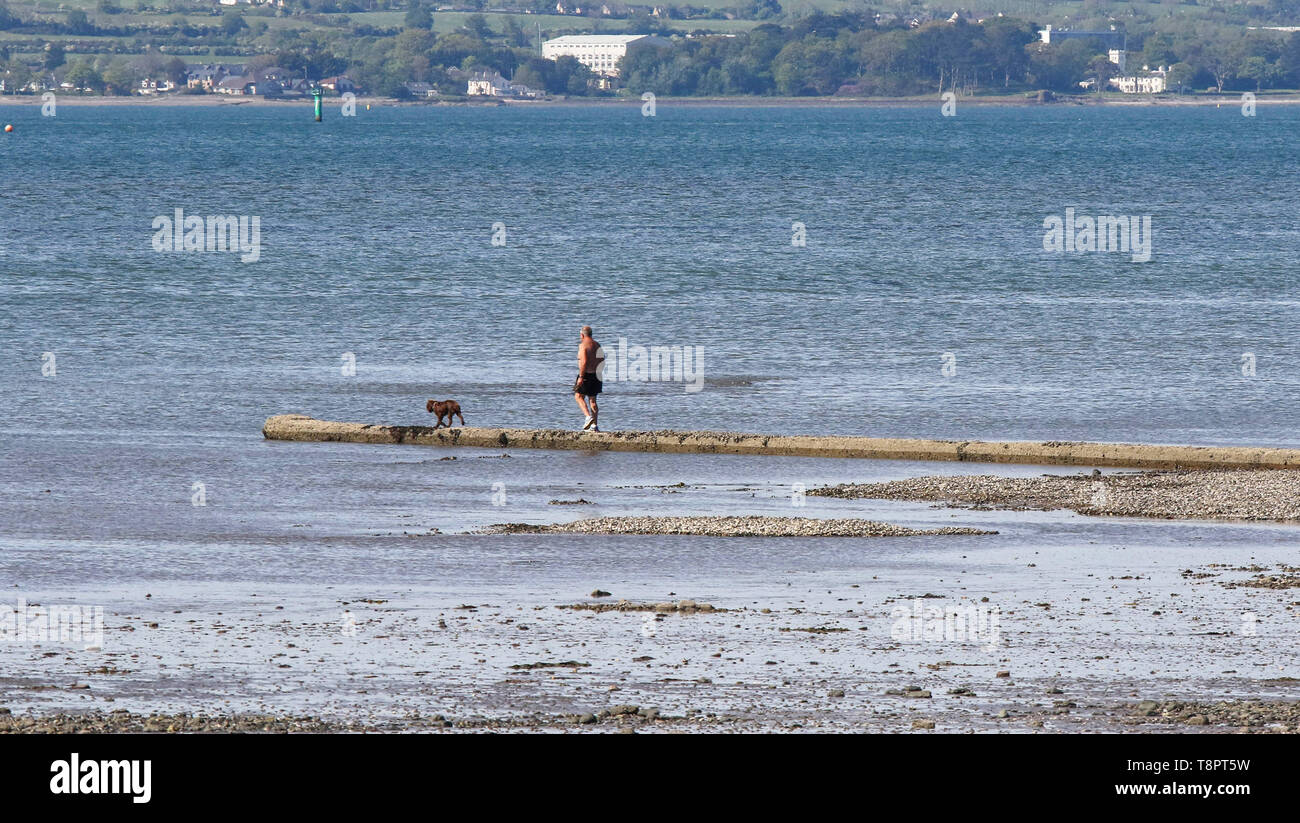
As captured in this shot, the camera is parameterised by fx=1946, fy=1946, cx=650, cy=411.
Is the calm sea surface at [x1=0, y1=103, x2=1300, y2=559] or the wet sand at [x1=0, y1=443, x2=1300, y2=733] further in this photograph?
the calm sea surface at [x1=0, y1=103, x2=1300, y2=559]

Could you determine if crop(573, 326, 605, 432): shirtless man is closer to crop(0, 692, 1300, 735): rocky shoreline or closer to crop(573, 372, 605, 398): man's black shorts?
crop(573, 372, 605, 398): man's black shorts

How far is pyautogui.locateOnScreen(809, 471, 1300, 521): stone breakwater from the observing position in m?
21.9

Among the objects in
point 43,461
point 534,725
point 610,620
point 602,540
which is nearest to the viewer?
point 534,725

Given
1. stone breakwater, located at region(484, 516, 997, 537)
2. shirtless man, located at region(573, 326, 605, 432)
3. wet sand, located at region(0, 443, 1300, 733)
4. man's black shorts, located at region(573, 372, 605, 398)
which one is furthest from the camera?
man's black shorts, located at region(573, 372, 605, 398)

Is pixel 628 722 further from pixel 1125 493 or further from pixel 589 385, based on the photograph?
pixel 589 385

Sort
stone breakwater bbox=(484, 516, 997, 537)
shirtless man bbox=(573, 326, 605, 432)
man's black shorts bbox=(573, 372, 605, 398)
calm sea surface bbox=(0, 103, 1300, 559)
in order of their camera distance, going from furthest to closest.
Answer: man's black shorts bbox=(573, 372, 605, 398)
shirtless man bbox=(573, 326, 605, 432)
calm sea surface bbox=(0, 103, 1300, 559)
stone breakwater bbox=(484, 516, 997, 537)

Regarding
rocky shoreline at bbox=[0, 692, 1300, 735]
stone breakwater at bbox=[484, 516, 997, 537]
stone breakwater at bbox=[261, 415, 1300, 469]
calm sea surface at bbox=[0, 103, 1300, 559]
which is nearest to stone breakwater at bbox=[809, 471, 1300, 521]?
stone breakwater at bbox=[261, 415, 1300, 469]

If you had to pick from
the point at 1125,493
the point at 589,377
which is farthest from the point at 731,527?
the point at 589,377

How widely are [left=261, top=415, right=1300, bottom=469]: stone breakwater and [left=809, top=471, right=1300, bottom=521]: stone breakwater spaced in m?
0.65

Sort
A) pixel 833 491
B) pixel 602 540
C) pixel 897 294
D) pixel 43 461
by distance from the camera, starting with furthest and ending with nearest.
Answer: pixel 897 294 → pixel 43 461 → pixel 833 491 → pixel 602 540

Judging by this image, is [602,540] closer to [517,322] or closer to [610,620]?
[610,620]

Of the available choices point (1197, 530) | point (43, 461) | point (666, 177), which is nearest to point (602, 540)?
point (1197, 530)

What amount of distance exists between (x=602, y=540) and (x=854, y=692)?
6.97 m

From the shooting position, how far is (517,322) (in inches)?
1930
